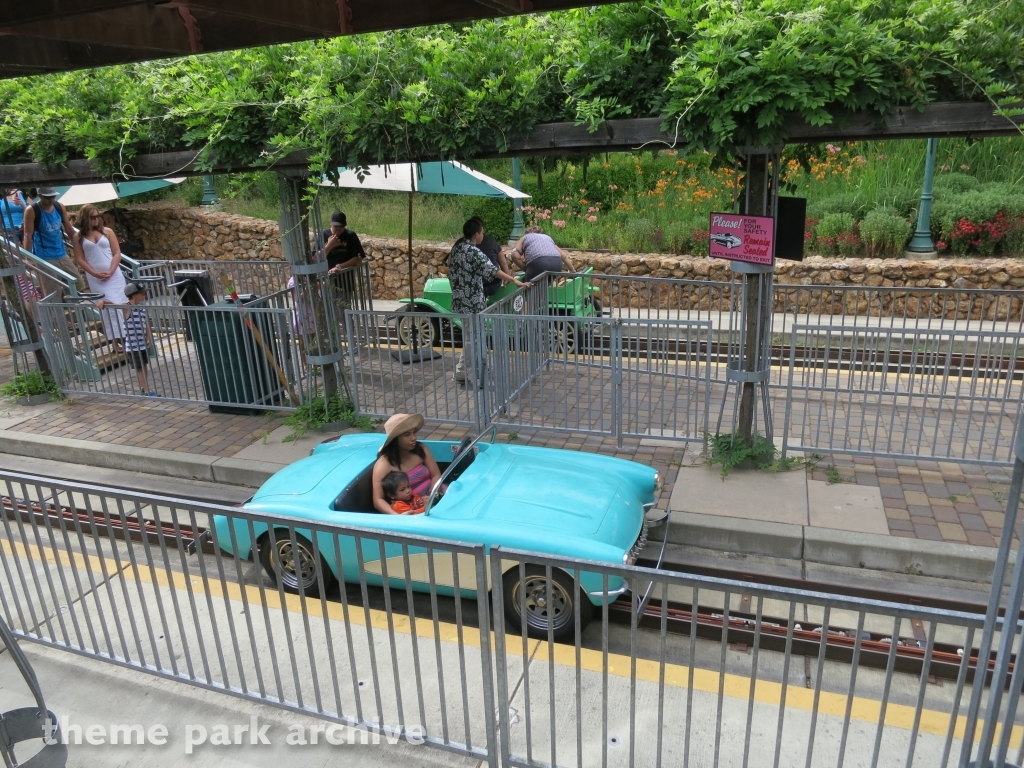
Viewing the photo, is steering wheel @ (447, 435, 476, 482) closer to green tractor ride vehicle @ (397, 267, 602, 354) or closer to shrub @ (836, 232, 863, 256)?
green tractor ride vehicle @ (397, 267, 602, 354)

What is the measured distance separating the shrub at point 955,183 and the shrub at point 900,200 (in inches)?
16.5

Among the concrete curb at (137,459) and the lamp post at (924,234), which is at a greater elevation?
the lamp post at (924,234)

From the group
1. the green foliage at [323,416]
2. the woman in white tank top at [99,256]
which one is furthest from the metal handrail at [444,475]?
the woman in white tank top at [99,256]

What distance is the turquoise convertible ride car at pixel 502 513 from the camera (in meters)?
4.38

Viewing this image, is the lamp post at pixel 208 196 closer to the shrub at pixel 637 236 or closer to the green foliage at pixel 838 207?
the shrub at pixel 637 236

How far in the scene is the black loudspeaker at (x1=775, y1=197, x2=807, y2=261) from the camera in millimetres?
5984

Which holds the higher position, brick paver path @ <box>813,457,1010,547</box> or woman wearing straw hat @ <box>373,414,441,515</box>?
woman wearing straw hat @ <box>373,414,441,515</box>

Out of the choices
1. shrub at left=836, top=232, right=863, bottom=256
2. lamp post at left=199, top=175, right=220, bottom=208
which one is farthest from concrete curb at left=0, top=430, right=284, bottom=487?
lamp post at left=199, top=175, right=220, bottom=208

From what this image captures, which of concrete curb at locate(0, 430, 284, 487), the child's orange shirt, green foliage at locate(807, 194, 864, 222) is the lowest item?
concrete curb at locate(0, 430, 284, 487)

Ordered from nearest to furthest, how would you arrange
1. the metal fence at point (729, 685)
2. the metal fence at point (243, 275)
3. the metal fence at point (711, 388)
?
1. the metal fence at point (729, 685)
2. the metal fence at point (711, 388)
3. the metal fence at point (243, 275)

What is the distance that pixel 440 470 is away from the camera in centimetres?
570

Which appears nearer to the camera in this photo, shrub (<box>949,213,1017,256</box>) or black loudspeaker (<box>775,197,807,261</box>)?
black loudspeaker (<box>775,197,807,261</box>)

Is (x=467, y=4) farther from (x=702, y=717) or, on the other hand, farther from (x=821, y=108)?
(x=702, y=717)

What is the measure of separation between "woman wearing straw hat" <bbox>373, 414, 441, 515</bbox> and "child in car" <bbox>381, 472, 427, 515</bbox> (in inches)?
1.2
